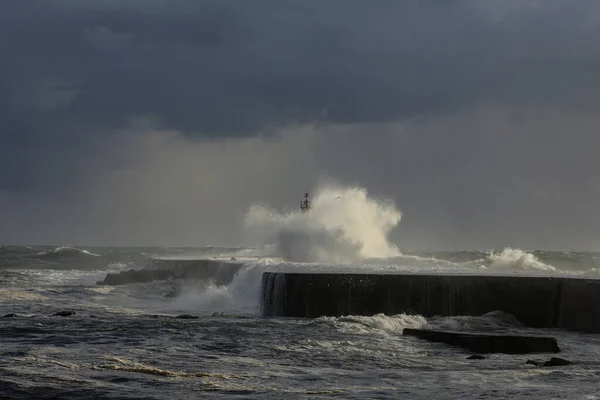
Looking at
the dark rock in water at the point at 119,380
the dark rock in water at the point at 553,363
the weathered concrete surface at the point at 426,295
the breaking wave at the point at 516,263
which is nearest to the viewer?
the dark rock in water at the point at 119,380

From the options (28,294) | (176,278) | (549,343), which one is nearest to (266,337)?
(549,343)

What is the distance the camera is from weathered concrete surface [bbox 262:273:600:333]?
2112 cm

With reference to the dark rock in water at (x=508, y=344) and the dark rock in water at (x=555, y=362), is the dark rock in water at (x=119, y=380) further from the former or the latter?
the dark rock in water at (x=508, y=344)

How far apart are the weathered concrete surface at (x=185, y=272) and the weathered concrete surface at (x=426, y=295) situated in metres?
8.60

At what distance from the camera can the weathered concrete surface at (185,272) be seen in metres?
32.2

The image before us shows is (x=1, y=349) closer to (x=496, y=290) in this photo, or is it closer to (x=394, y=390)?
(x=394, y=390)

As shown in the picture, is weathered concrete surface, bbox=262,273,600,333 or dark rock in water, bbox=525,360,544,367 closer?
dark rock in water, bbox=525,360,544,367

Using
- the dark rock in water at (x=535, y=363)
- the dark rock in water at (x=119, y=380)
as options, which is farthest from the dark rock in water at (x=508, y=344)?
the dark rock in water at (x=119, y=380)

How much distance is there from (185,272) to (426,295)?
17.1 metres

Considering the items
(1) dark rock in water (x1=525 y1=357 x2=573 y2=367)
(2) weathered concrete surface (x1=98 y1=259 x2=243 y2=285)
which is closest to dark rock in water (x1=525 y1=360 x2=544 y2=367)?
(1) dark rock in water (x1=525 y1=357 x2=573 y2=367)

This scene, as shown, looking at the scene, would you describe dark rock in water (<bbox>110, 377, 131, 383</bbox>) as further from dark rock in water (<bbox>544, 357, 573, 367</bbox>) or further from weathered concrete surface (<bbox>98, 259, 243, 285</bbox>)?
weathered concrete surface (<bbox>98, 259, 243, 285</bbox>)

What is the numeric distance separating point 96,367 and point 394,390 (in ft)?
14.3

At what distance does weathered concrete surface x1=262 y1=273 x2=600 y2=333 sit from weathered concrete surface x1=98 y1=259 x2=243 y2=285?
8599mm

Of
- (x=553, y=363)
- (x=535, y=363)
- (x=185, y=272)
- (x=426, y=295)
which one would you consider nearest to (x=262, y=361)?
(x=535, y=363)
